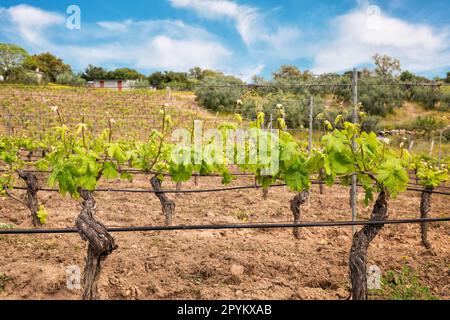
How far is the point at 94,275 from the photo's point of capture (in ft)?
12.4

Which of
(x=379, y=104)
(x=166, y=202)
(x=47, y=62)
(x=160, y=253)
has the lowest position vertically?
(x=160, y=253)

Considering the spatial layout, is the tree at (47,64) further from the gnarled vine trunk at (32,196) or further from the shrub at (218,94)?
the gnarled vine trunk at (32,196)

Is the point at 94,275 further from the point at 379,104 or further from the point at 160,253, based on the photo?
the point at 379,104

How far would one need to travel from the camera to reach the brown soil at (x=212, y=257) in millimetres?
4539

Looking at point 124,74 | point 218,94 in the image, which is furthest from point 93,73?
point 218,94

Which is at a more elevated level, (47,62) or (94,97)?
(47,62)

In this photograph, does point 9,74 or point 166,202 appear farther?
point 9,74

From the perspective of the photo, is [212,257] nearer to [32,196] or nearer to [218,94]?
[32,196]

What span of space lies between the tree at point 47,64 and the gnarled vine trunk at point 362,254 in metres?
61.4

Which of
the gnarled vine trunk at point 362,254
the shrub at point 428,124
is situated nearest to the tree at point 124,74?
the shrub at point 428,124

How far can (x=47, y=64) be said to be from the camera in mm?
61344

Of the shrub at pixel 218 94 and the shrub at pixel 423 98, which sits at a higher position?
the shrub at pixel 423 98
